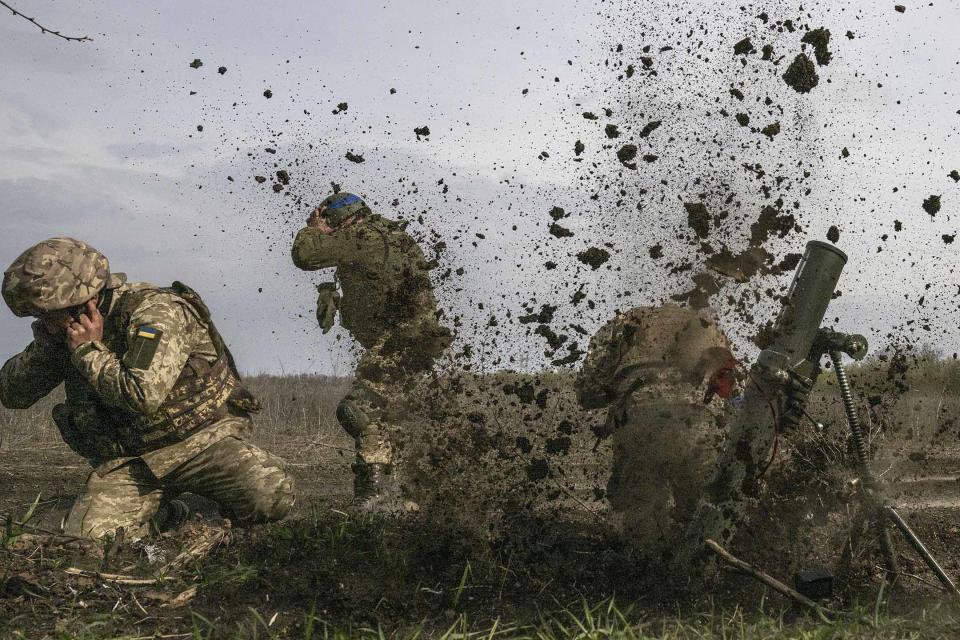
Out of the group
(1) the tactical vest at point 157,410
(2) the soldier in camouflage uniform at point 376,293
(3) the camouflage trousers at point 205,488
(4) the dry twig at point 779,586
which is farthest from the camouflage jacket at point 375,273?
(4) the dry twig at point 779,586

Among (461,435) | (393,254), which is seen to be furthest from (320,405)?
(461,435)

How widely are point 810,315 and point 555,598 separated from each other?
1.92 metres

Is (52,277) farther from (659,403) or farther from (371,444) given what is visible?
(659,403)

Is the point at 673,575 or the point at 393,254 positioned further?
the point at 393,254

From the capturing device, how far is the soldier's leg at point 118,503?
5.41m

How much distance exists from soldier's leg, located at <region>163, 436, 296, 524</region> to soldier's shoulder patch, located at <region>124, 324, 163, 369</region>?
2.28 ft

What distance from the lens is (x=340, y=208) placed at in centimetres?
728

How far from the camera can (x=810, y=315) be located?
485 centimetres

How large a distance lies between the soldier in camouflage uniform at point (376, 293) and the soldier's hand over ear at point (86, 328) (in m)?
1.98

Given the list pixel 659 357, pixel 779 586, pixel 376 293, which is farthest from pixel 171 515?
pixel 779 586

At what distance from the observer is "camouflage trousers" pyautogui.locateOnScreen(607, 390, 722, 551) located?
5.49m

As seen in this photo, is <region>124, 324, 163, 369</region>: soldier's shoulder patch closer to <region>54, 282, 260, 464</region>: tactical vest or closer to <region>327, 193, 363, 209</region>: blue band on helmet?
<region>54, 282, 260, 464</region>: tactical vest

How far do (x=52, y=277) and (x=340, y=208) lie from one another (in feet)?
8.25

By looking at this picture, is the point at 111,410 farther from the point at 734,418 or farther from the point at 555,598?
the point at 734,418
